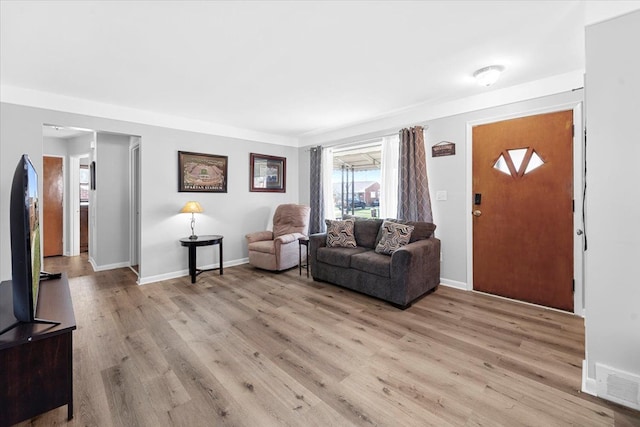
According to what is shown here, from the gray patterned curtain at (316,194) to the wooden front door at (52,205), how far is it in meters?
5.09

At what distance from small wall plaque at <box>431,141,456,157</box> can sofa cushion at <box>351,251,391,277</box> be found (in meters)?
1.52

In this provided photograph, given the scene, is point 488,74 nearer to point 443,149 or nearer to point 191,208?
point 443,149

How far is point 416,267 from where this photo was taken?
307cm

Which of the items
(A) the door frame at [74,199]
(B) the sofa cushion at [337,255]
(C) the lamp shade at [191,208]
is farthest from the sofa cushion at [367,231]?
(A) the door frame at [74,199]

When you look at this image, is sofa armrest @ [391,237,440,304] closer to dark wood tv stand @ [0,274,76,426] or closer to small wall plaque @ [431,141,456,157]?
small wall plaque @ [431,141,456,157]

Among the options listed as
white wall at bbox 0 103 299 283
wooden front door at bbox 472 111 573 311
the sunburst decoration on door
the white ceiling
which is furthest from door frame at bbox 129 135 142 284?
the sunburst decoration on door

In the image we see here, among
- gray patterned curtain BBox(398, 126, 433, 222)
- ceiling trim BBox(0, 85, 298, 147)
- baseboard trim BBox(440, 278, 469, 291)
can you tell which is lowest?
baseboard trim BBox(440, 278, 469, 291)

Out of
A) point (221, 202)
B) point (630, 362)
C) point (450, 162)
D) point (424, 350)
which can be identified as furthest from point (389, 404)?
point (221, 202)

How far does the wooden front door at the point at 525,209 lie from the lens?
2877 mm

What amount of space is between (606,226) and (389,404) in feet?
5.39

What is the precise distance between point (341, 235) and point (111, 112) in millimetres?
3369

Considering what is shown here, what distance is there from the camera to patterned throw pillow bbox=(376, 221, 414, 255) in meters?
3.41

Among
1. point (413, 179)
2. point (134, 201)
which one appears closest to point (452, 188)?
point (413, 179)

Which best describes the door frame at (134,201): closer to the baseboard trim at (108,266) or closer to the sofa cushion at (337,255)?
the baseboard trim at (108,266)
